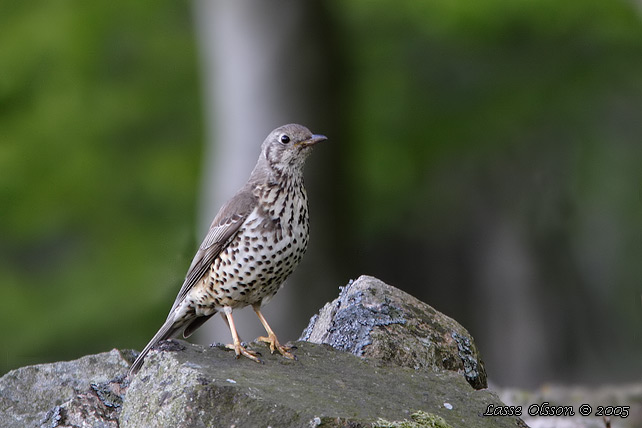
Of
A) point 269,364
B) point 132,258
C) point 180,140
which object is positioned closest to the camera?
point 269,364

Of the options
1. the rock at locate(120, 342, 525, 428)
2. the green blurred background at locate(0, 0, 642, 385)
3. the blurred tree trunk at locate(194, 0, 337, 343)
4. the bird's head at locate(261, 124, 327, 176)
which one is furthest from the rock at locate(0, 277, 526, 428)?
the green blurred background at locate(0, 0, 642, 385)

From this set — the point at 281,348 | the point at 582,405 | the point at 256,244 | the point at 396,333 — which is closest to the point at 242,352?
the point at 281,348

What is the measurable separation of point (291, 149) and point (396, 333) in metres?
1.20

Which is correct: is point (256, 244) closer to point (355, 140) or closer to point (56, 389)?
point (56, 389)

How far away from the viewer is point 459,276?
43.7 ft

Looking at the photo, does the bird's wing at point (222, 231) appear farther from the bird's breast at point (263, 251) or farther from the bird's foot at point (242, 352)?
the bird's foot at point (242, 352)

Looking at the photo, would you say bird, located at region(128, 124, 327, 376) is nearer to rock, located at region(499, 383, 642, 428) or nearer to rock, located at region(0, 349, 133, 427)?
rock, located at region(0, 349, 133, 427)

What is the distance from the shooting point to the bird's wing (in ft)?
17.1

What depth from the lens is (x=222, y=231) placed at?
5.24m

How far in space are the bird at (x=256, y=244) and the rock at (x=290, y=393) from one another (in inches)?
17.0

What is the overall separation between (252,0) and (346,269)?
110 inches

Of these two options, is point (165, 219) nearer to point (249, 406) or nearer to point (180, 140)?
point (180, 140)

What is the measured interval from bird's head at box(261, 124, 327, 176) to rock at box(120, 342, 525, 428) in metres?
1.15

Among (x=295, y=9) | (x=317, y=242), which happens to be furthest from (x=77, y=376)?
(x=295, y=9)
